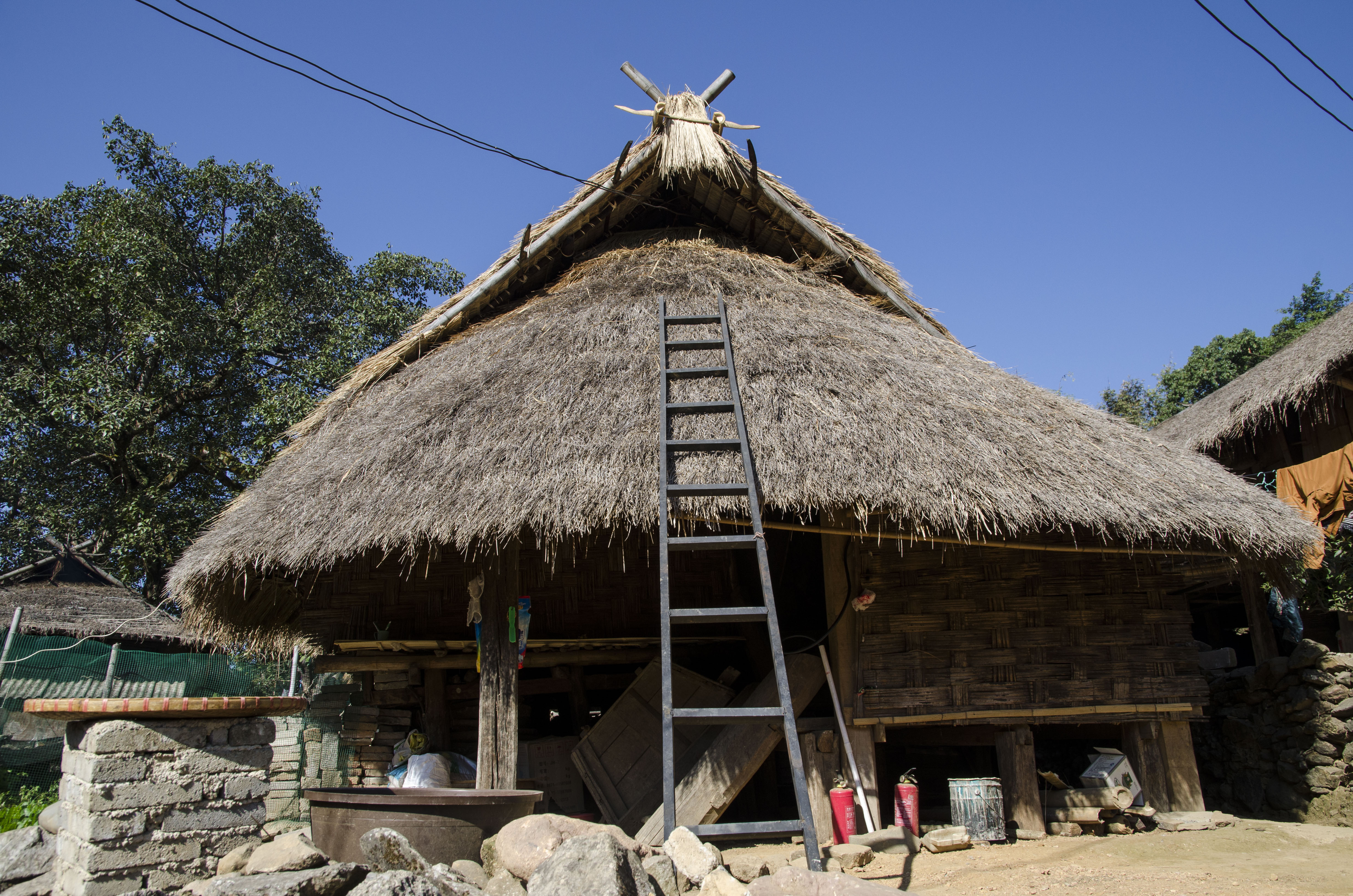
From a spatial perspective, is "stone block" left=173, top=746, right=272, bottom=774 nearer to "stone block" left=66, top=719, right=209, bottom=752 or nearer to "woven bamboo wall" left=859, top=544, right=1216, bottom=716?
"stone block" left=66, top=719, right=209, bottom=752

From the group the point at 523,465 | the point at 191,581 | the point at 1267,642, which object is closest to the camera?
the point at 523,465

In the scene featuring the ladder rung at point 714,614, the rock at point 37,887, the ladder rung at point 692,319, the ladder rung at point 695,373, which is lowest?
the rock at point 37,887

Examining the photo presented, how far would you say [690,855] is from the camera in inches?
152

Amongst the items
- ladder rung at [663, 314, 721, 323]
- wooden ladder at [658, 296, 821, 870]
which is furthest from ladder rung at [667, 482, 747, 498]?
ladder rung at [663, 314, 721, 323]

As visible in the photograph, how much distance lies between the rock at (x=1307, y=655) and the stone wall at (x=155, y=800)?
8108 millimetres

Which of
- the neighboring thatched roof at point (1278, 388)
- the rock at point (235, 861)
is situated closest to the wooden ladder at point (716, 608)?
the rock at point (235, 861)

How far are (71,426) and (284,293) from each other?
5008 millimetres

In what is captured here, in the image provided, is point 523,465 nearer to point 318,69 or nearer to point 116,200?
point 318,69

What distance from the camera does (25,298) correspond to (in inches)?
595

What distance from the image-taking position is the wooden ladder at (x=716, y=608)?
3914 millimetres

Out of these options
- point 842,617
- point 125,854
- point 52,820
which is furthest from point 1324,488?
point 52,820

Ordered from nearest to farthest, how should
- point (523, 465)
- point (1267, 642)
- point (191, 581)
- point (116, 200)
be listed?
1. point (523, 465)
2. point (191, 581)
3. point (1267, 642)
4. point (116, 200)

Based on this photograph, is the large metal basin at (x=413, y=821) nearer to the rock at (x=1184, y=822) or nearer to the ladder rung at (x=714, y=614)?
the ladder rung at (x=714, y=614)

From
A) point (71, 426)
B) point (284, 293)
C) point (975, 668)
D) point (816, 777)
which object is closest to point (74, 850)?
point (816, 777)
